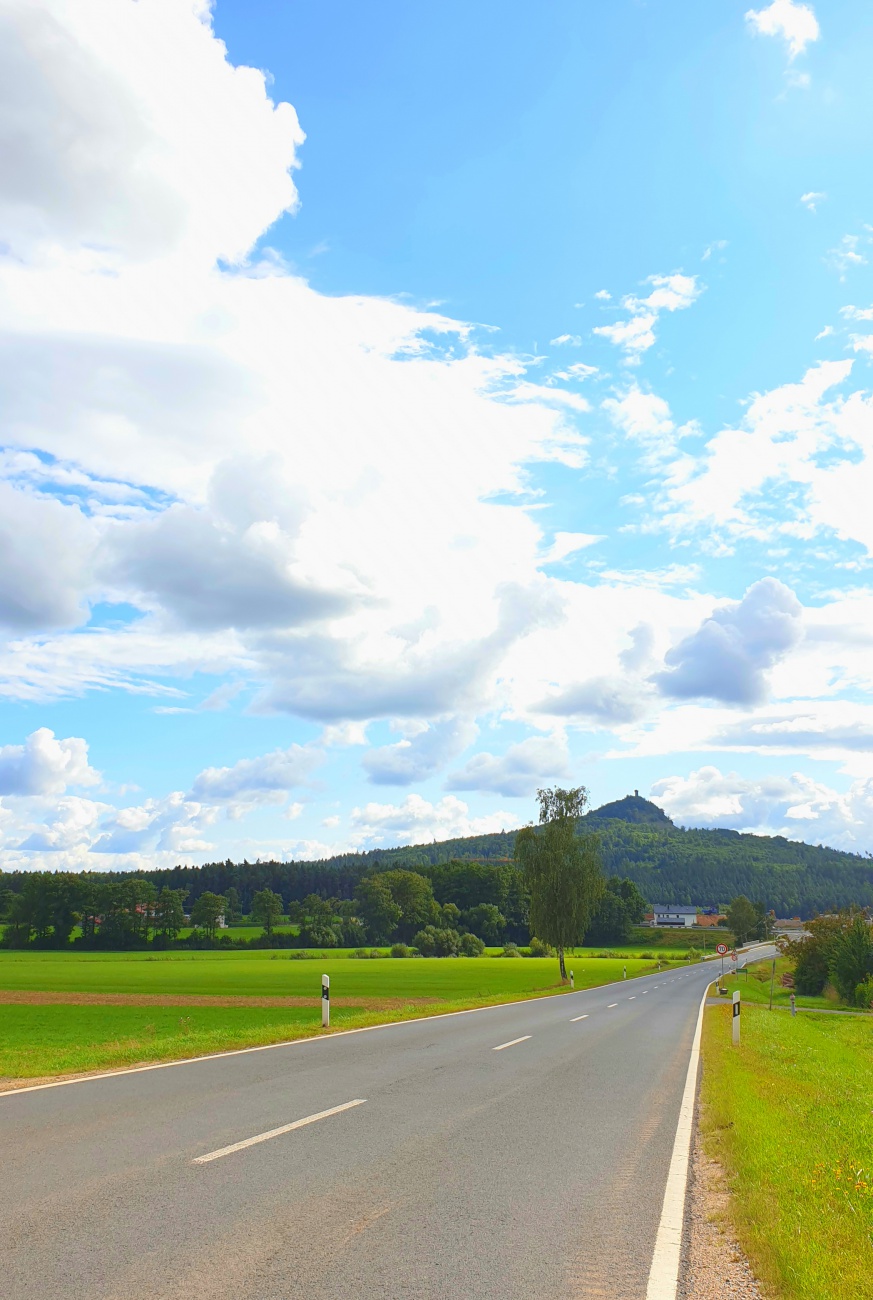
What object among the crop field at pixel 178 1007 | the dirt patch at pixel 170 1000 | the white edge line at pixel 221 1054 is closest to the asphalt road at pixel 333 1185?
the white edge line at pixel 221 1054

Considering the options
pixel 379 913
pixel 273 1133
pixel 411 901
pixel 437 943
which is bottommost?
pixel 437 943

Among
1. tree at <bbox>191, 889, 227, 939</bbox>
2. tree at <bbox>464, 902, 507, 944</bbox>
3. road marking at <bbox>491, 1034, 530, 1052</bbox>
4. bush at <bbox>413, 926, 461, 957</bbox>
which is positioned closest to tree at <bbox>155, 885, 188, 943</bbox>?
tree at <bbox>191, 889, 227, 939</bbox>

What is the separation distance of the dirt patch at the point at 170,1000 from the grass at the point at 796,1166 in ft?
70.8

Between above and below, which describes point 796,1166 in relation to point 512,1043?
above

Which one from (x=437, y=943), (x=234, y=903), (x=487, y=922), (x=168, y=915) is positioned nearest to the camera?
(x=437, y=943)

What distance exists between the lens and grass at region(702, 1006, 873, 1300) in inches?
219

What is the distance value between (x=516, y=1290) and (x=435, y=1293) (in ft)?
1.63

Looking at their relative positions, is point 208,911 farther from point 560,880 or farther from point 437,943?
point 560,880

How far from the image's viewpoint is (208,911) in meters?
156

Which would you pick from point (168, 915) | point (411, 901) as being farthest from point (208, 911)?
point (411, 901)

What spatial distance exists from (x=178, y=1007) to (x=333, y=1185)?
36244mm

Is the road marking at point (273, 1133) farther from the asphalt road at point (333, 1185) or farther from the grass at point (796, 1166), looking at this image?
the grass at point (796, 1166)

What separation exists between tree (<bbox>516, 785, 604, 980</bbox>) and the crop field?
11.8ft

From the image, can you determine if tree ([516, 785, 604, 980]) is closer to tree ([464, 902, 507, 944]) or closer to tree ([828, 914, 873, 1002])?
tree ([828, 914, 873, 1002])
